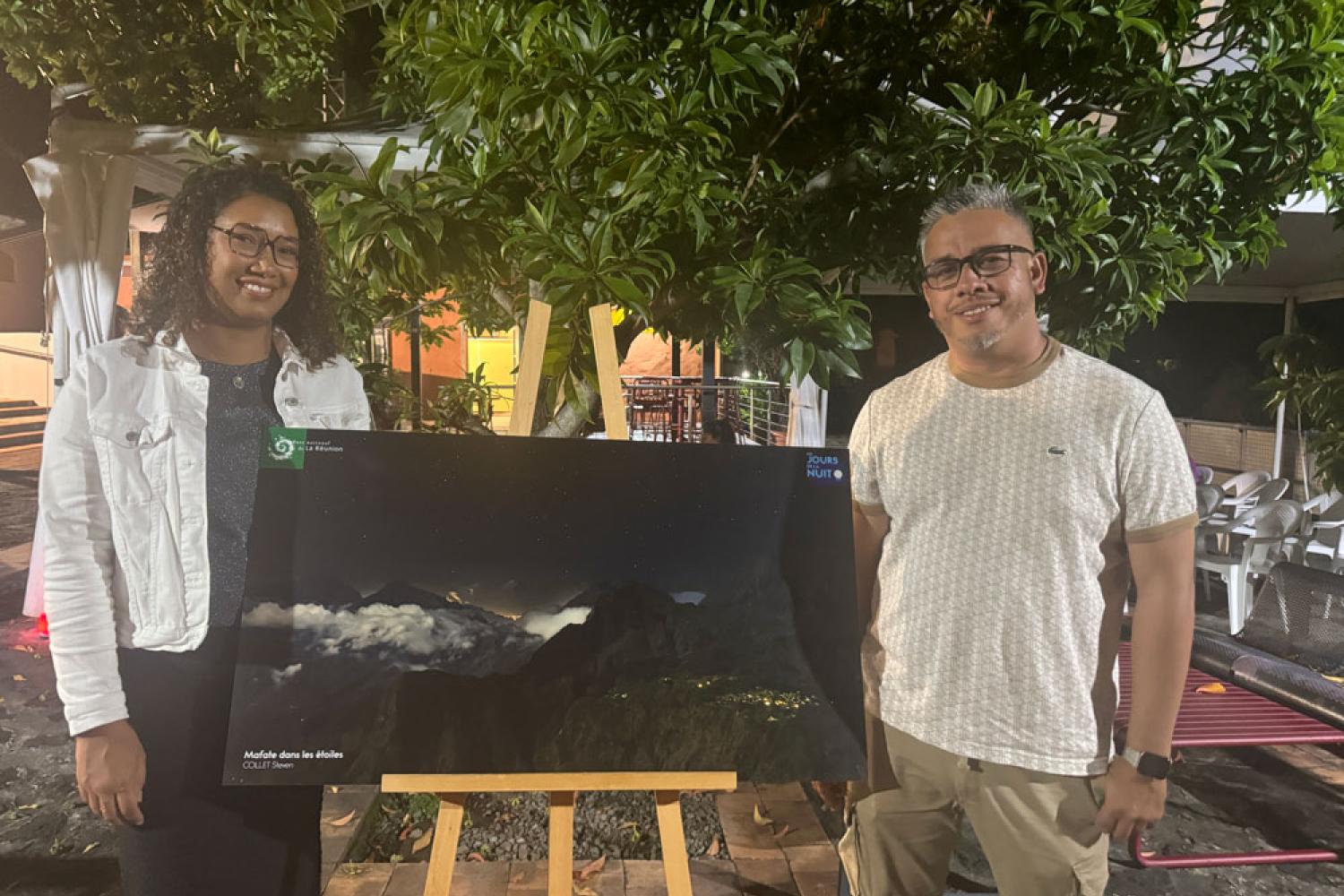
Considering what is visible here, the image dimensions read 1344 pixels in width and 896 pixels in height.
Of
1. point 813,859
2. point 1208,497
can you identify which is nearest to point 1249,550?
point 1208,497

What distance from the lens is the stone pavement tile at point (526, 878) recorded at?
2381 mm

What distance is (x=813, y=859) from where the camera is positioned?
8.34 feet

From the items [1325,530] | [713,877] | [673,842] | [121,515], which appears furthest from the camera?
[1325,530]

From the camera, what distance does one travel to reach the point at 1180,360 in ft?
8.27

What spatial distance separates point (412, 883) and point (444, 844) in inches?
43.1

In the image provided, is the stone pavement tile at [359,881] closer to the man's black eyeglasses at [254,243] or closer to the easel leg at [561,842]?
the easel leg at [561,842]

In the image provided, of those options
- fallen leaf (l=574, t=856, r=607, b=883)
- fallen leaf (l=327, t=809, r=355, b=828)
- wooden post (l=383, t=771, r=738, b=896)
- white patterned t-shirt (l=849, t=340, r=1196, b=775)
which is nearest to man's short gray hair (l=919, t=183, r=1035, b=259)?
white patterned t-shirt (l=849, t=340, r=1196, b=775)

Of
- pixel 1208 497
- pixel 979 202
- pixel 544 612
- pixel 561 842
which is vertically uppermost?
pixel 979 202

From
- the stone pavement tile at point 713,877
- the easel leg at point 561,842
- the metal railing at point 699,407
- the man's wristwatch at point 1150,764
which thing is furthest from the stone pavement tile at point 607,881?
the man's wristwatch at point 1150,764

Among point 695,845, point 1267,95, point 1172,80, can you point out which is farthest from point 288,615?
point 1267,95

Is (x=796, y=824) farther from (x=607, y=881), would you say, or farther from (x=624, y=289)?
(x=624, y=289)

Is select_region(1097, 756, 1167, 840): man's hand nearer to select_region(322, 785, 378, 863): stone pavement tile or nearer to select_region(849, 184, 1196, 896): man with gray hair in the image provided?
select_region(849, 184, 1196, 896): man with gray hair

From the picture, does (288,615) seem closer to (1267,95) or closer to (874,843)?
(874,843)

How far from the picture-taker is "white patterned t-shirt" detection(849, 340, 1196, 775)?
1.60 m
